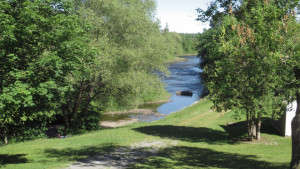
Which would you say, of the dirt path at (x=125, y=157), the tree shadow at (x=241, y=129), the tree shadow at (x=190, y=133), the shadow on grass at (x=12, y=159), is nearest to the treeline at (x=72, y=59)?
the shadow on grass at (x=12, y=159)

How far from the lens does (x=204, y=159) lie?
18547mm

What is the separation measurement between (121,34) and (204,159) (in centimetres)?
1885

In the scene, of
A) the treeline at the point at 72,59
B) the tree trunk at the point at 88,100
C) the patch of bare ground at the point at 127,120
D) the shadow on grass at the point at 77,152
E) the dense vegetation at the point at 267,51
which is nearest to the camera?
the dense vegetation at the point at 267,51

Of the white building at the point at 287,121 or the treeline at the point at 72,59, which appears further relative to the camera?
the white building at the point at 287,121

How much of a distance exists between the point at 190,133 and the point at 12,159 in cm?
1681

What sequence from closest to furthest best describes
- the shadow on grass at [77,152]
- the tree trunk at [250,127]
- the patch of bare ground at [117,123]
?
the shadow on grass at [77,152], the tree trunk at [250,127], the patch of bare ground at [117,123]

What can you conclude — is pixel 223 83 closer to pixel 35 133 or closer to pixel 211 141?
pixel 211 141

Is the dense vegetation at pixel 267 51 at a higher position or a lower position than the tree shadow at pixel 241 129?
higher

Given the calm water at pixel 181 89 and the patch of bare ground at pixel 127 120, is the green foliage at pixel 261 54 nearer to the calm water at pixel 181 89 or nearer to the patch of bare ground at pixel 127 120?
Answer: the patch of bare ground at pixel 127 120

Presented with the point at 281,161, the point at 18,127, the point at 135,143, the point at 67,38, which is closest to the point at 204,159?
the point at 281,161

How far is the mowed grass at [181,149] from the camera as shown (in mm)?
17094

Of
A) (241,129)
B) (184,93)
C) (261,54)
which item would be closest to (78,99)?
(241,129)

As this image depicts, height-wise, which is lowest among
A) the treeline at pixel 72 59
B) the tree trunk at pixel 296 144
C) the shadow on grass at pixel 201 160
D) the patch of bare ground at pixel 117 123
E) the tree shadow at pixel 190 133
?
the patch of bare ground at pixel 117 123

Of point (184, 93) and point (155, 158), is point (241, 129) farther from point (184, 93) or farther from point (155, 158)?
point (184, 93)
